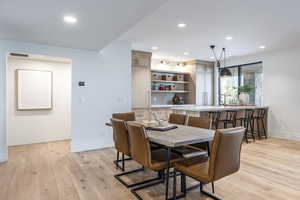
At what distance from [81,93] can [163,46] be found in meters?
2.52

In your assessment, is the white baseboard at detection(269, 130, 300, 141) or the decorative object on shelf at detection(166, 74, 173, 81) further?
the decorative object on shelf at detection(166, 74, 173, 81)

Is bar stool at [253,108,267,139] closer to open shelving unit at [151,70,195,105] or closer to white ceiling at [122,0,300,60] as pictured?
white ceiling at [122,0,300,60]

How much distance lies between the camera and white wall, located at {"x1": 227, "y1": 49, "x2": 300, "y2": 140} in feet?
17.8

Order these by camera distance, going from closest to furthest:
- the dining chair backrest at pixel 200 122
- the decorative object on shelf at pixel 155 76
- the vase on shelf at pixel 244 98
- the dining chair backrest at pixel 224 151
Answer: the dining chair backrest at pixel 224 151 < the dining chair backrest at pixel 200 122 < the vase on shelf at pixel 244 98 < the decorative object on shelf at pixel 155 76

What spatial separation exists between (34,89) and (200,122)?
4.21 metres

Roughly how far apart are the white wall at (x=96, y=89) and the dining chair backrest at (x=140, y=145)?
2342 mm

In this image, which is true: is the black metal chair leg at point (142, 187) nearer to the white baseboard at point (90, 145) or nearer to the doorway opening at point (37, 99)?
the white baseboard at point (90, 145)

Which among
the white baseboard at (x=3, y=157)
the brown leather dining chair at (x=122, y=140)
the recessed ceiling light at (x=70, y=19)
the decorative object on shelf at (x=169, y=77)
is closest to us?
the recessed ceiling light at (x=70, y=19)

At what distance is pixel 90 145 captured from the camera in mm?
4438

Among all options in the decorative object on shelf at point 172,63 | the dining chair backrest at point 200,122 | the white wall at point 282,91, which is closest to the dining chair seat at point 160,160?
the dining chair backrest at point 200,122

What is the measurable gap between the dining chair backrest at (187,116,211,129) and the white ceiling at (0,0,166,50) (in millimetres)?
1765

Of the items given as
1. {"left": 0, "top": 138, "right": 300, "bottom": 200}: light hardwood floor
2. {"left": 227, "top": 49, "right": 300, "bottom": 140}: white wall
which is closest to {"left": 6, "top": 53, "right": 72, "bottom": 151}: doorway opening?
{"left": 0, "top": 138, "right": 300, "bottom": 200}: light hardwood floor

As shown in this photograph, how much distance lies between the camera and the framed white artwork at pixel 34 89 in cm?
473

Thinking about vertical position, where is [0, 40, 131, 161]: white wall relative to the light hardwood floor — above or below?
above
